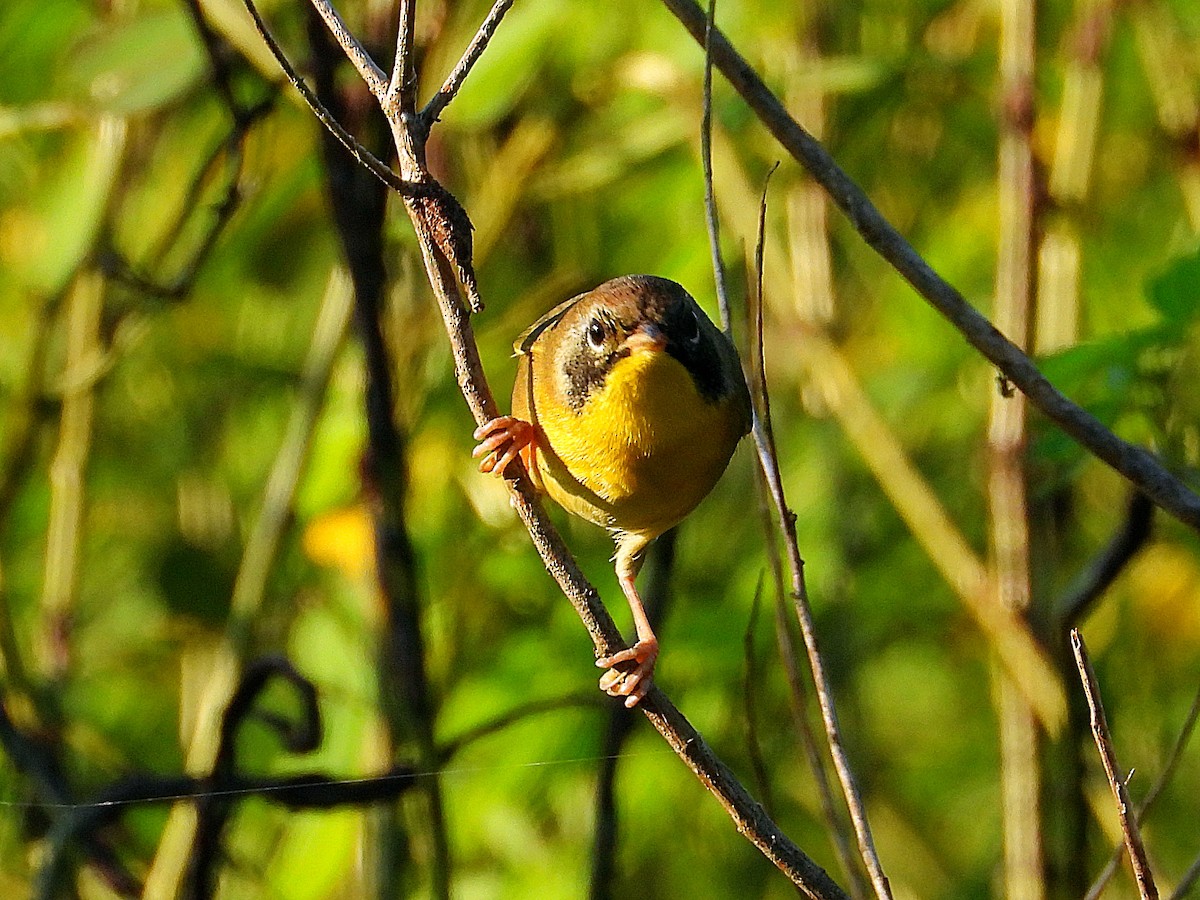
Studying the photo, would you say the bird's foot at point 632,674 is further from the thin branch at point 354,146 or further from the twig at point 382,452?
the thin branch at point 354,146

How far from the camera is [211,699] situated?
2744 millimetres

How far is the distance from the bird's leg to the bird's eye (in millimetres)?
419

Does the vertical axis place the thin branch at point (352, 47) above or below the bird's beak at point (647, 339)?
above

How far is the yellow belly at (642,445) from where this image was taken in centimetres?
206

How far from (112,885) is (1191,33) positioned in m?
2.80

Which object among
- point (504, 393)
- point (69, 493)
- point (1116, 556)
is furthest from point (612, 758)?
point (69, 493)

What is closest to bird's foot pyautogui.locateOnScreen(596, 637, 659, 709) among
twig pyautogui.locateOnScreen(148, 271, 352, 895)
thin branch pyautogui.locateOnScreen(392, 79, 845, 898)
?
thin branch pyautogui.locateOnScreen(392, 79, 845, 898)

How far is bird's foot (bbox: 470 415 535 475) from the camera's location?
6.43 ft

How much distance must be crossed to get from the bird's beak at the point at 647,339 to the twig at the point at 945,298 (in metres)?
0.58

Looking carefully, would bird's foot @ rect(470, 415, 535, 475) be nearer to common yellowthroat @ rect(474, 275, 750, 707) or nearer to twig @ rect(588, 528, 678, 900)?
common yellowthroat @ rect(474, 275, 750, 707)

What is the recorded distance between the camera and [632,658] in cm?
201

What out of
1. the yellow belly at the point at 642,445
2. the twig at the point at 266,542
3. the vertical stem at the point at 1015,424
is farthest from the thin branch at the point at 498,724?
the vertical stem at the point at 1015,424

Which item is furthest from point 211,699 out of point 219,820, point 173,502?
point 173,502

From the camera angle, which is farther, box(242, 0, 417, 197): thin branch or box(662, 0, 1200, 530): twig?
box(662, 0, 1200, 530): twig
